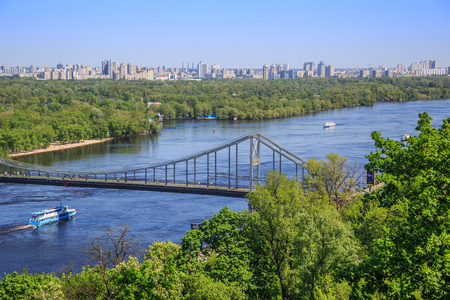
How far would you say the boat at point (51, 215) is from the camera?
104ft

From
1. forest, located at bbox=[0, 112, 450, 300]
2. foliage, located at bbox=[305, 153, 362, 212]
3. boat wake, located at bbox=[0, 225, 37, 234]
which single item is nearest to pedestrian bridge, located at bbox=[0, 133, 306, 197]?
foliage, located at bbox=[305, 153, 362, 212]

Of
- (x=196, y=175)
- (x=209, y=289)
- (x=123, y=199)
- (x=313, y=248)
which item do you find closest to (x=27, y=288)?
(x=209, y=289)

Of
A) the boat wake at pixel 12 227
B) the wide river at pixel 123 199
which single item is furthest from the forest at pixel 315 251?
the boat wake at pixel 12 227

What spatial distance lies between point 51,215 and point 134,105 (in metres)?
62.0

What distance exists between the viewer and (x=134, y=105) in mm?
93375

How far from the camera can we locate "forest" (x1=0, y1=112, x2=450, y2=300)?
25.7 ft

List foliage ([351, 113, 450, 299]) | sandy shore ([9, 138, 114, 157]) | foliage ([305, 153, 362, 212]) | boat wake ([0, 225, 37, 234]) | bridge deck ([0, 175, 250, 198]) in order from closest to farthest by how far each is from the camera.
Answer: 1. foliage ([351, 113, 450, 299])
2. foliage ([305, 153, 362, 212])
3. boat wake ([0, 225, 37, 234])
4. bridge deck ([0, 175, 250, 198])
5. sandy shore ([9, 138, 114, 157])

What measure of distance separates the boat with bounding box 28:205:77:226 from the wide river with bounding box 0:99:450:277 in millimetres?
518

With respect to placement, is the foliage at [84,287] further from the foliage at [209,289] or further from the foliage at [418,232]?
the foliage at [418,232]

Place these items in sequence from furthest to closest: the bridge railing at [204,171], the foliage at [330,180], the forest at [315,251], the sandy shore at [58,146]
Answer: the sandy shore at [58,146] < the bridge railing at [204,171] < the foliage at [330,180] < the forest at [315,251]

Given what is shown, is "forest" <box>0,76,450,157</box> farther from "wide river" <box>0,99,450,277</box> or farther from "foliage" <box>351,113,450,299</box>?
"foliage" <box>351,113,450,299</box>

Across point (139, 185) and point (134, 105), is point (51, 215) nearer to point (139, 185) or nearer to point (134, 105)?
point (139, 185)

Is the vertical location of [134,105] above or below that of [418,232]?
below

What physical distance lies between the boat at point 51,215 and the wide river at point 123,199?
518 mm
